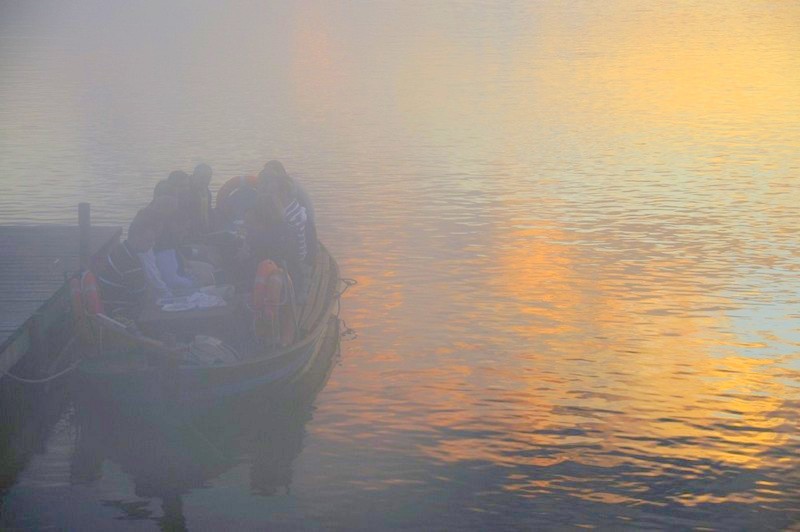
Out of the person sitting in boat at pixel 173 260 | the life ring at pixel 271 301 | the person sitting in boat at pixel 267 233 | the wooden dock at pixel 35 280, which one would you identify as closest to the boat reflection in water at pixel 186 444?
the life ring at pixel 271 301

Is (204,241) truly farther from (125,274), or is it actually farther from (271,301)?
(271,301)

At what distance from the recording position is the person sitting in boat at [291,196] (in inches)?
813

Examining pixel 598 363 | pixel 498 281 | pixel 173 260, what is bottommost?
pixel 598 363

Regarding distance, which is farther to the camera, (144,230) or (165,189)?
(165,189)

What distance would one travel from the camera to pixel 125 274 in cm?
1822

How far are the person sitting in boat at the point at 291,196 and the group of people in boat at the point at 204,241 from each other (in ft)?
0.05

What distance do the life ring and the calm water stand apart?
4.30 feet

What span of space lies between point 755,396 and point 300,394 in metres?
6.68

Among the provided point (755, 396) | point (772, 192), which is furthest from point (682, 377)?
point (772, 192)

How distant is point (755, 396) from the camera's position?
1975 centimetres

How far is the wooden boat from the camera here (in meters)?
16.9

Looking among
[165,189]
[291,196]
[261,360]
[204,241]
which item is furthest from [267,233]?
[261,360]

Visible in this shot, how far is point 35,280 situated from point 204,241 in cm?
288

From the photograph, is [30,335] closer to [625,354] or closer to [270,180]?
[270,180]
